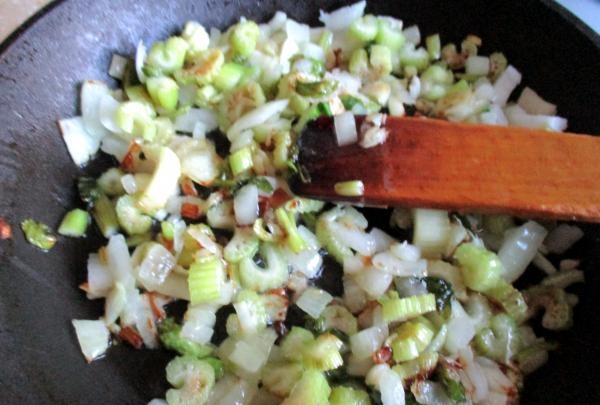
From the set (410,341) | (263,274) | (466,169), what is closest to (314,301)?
(263,274)

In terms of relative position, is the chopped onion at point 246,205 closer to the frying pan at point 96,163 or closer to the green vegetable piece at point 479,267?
the frying pan at point 96,163

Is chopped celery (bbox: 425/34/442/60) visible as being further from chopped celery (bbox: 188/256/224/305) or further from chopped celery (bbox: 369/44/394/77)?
chopped celery (bbox: 188/256/224/305)

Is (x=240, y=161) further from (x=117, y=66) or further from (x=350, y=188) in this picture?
(x=117, y=66)

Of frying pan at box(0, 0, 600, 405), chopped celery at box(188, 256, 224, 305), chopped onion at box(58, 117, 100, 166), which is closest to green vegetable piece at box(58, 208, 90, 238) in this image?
frying pan at box(0, 0, 600, 405)

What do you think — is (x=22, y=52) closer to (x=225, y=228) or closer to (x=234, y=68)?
(x=234, y=68)

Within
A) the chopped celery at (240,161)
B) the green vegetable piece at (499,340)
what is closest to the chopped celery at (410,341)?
the green vegetable piece at (499,340)

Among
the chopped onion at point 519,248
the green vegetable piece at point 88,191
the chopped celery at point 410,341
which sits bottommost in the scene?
the chopped onion at point 519,248

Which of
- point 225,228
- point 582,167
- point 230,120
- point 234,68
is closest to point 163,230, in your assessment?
point 225,228
